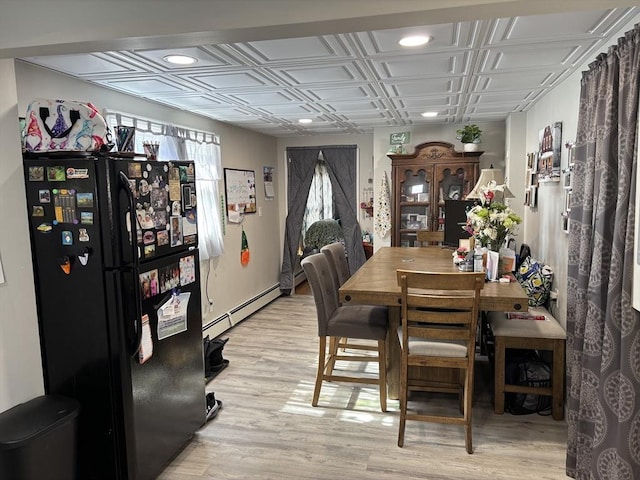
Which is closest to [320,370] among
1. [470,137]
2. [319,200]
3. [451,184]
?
[451,184]

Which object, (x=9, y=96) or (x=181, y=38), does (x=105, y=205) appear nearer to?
(x=9, y=96)

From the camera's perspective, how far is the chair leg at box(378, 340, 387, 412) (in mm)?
3092

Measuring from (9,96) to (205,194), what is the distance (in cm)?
235

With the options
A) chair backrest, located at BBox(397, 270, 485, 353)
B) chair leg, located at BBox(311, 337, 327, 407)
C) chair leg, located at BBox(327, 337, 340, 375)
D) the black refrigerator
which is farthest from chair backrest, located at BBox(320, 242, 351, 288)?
the black refrigerator

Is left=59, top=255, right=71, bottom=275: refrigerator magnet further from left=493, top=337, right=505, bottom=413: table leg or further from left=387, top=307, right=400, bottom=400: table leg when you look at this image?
left=493, top=337, right=505, bottom=413: table leg

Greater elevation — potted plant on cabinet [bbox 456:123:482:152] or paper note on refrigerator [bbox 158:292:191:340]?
potted plant on cabinet [bbox 456:123:482:152]

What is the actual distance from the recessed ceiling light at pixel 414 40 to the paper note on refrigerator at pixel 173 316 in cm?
181

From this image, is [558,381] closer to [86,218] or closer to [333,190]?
[86,218]

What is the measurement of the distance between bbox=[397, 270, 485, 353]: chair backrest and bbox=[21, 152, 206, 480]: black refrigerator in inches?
52.8

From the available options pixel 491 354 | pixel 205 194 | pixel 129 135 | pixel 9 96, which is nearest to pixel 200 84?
pixel 129 135

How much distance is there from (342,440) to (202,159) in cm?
288

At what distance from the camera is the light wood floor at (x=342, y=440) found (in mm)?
2514

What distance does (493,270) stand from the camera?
306 cm

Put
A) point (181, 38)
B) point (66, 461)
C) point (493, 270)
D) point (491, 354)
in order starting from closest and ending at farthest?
point (181, 38) < point (66, 461) < point (493, 270) < point (491, 354)
